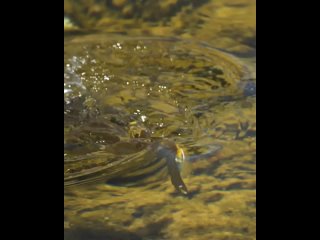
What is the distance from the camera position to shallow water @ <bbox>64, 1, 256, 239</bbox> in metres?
1.47

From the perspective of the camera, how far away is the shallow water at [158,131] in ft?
4.81

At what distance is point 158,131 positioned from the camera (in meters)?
1.98

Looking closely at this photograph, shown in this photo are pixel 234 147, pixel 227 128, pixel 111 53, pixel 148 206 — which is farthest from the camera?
pixel 111 53
